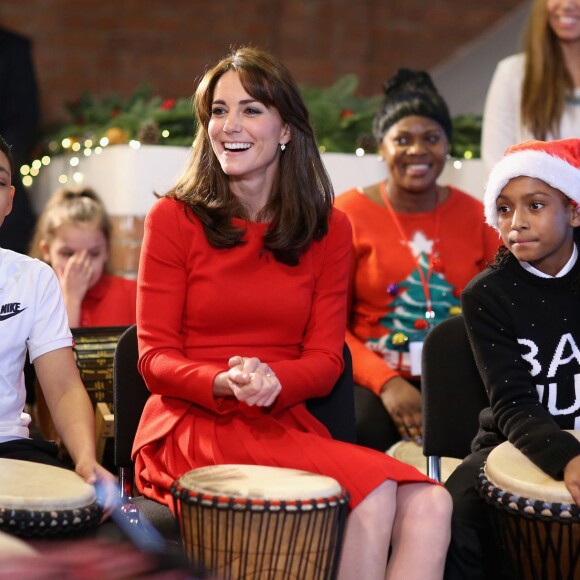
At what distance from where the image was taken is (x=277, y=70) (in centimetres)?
307

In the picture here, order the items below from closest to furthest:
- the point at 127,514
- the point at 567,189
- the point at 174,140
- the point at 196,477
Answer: the point at 196,477 < the point at 127,514 < the point at 567,189 < the point at 174,140

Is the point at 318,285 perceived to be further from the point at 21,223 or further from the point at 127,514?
the point at 21,223

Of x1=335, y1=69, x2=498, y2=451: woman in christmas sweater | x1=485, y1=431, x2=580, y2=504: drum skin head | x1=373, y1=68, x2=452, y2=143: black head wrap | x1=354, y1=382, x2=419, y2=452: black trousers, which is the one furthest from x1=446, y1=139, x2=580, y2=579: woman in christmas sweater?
x1=373, y1=68, x2=452, y2=143: black head wrap

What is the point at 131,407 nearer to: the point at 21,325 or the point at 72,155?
the point at 21,325

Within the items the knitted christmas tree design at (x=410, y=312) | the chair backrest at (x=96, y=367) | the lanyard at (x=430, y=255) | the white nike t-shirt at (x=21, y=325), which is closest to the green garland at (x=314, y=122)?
the lanyard at (x=430, y=255)

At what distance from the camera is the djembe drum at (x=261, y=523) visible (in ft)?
7.67

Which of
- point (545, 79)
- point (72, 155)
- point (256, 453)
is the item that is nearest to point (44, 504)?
point (256, 453)

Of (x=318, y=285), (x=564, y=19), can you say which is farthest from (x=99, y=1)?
(x=318, y=285)

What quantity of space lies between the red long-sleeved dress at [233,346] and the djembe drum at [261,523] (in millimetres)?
252

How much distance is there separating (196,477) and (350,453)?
0.43 metres

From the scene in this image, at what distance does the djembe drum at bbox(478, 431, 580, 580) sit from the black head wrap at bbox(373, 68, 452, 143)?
189cm

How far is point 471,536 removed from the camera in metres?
2.80

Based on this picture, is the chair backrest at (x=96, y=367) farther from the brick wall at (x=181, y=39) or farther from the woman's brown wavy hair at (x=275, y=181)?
the brick wall at (x=181, y=39)

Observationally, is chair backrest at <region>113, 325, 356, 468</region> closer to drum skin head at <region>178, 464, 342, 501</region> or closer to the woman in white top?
drum skin head at <region>178, 464, 342, 501</region>
